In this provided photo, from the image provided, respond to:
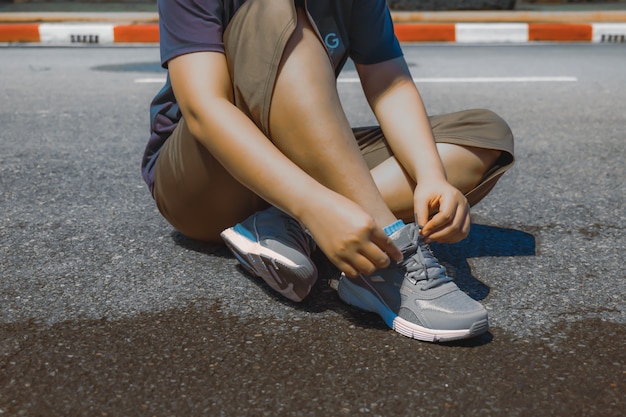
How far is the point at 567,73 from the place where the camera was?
17.7ft

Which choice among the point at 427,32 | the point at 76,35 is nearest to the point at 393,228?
the point at 427,32

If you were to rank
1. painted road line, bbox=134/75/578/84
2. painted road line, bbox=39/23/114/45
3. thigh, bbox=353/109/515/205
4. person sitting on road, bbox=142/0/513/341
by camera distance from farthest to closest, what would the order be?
painted road line, bbox=39/23/114/45
painted road line, bbox=134/75/578/84
thigh, bbox=353/109/515/205
person sitting on road, bbox=142/0/513/341

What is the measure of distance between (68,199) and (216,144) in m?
1.06

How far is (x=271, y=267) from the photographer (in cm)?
167

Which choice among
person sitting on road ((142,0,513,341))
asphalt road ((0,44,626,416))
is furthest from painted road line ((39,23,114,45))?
person sitting on road ((142,0,513,341))

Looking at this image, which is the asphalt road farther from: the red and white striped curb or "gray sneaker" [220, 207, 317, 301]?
the red and white striped curb

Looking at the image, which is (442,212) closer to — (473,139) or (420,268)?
(420,268)

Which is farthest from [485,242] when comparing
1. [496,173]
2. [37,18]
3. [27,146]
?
[37,18]

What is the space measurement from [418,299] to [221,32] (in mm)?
640

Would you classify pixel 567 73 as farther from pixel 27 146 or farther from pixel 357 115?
pixel 27 146

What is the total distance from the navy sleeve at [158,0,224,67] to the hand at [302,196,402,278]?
42 cm

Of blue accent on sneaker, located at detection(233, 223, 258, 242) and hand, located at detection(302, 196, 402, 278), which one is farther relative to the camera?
blue accent on sneaker, located at detection(233, 223, 258, 242)

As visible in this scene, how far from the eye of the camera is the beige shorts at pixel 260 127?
1.54 metres

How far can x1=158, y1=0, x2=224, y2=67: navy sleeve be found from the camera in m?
1.63
